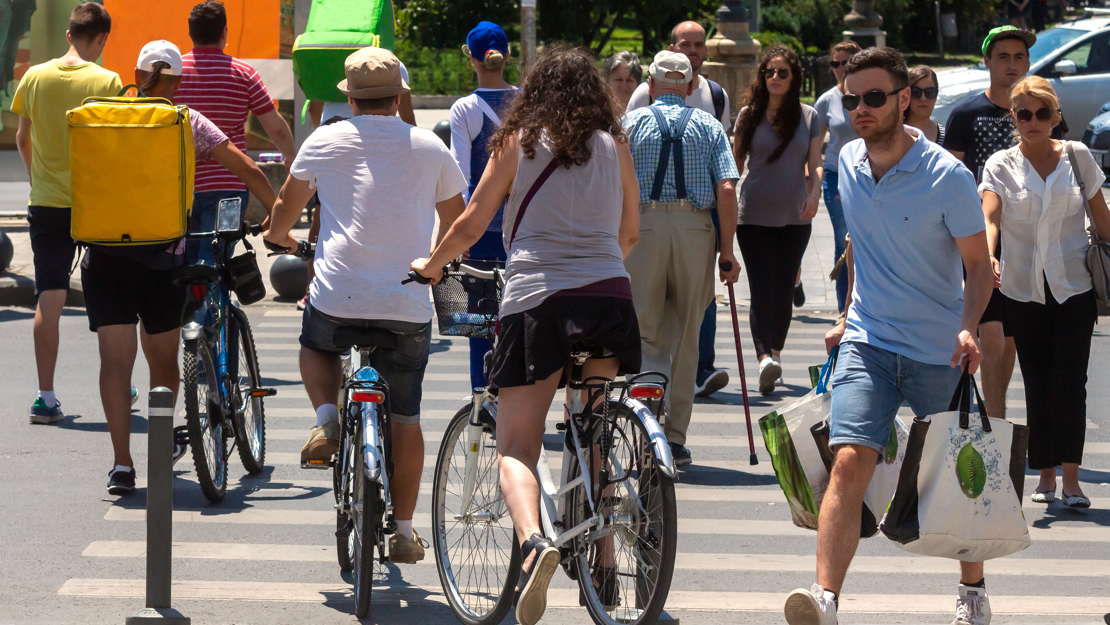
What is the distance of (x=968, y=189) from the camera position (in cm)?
448

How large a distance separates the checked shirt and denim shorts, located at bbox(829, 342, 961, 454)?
2.34 meters

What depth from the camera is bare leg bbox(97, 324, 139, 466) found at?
643 cm

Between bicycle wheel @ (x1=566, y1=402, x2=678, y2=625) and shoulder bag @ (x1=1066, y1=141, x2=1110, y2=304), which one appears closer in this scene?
bicycle wheel @ (x1=566, y1=402, x2=678, y2=625)

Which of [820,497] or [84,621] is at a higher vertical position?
[820,497]

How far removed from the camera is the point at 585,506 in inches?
174

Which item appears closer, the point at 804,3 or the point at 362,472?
the point at 362,472

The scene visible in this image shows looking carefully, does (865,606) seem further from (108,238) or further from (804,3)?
(804,3)

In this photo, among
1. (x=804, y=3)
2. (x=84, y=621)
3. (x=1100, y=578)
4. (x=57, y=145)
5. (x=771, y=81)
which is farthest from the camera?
(x=804, y=3)

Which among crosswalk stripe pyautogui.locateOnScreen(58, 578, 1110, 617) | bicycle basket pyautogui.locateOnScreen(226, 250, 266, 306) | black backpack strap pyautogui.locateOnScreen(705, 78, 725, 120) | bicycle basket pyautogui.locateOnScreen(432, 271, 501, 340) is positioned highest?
black backpack strap pyautogui.locateOnScreen(705, 78, 725, 120)

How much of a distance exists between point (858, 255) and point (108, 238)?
327cm

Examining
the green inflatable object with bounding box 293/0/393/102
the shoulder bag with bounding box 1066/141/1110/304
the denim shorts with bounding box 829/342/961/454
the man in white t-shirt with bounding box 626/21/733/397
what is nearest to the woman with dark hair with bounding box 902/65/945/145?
the man in white t-shirt with bounding box 626/21/733/397

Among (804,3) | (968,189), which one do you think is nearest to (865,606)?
(968,189)

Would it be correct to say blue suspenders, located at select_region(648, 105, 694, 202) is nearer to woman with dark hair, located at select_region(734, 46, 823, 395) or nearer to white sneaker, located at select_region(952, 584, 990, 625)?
woman with dark hair, located at select_region(734, 46, 823, 395)

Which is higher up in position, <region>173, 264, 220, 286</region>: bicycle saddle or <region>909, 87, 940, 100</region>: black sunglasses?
<region>909, 87, 940, 100</region>: black sunglasses
